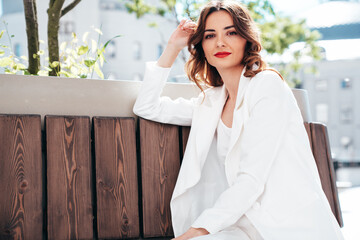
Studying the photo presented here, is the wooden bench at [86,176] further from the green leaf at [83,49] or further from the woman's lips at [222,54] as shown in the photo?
the green leaf at [83,49]

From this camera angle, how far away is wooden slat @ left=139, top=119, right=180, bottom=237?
2.38 meters

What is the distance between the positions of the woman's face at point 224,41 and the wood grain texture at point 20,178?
96 cm

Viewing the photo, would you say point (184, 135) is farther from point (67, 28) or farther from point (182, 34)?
point (67, 28)

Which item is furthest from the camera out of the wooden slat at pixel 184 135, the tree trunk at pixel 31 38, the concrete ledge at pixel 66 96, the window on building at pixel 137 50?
the window on building at pixel 137 50

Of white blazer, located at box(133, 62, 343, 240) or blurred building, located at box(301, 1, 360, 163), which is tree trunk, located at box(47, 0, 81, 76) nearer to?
white blazer, located at box(133, 62, 343, 240)

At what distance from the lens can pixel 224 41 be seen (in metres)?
2.29

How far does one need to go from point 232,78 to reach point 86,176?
915 millimetres

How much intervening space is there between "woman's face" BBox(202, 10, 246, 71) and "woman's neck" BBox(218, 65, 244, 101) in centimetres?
6

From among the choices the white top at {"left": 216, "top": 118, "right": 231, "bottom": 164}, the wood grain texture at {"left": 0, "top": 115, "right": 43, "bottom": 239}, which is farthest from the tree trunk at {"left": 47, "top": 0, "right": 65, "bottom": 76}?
the white top at {"left": 216, "top": 118, "right": 231, "bottom": 164}

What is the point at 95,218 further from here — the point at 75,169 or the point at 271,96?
the point at 271,96

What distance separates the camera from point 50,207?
7.13 ft

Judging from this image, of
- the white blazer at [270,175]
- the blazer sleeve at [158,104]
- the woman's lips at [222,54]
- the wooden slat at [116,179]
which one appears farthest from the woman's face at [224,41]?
the wooden slat at [116,179]

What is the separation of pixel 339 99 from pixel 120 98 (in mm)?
40992

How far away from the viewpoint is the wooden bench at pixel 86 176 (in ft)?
6.96
